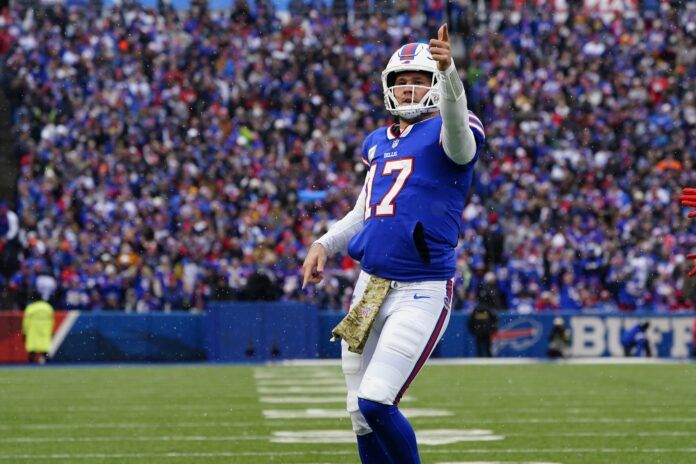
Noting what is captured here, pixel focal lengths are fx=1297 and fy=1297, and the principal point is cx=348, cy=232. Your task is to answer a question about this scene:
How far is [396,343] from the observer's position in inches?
175

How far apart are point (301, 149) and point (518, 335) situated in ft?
17.5

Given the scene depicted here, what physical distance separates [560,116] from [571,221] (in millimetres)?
2916

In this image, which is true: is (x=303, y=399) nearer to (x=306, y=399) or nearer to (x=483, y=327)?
(x=306, y=399)

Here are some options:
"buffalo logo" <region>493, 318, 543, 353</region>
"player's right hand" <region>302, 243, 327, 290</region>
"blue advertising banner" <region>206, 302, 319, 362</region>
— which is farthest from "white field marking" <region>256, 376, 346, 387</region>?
"player's right hand" <region>302, 243, 327, 290</region>

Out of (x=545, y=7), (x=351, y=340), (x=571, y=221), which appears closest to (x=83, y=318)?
(x=571, y=221)

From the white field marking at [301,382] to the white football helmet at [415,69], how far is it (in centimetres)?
799

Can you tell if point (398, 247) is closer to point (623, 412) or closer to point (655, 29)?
point (623, 412)

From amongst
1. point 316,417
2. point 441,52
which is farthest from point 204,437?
point 441,52

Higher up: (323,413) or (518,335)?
(323,413)

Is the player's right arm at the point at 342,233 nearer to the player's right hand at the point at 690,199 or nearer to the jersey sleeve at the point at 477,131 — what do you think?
the jersey sleeve at the point at 477,131

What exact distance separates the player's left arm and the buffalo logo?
14700 millimetres

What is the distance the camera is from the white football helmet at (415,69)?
15.5ft

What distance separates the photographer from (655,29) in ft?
82.0

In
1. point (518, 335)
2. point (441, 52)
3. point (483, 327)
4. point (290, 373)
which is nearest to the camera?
point (441, 52)
